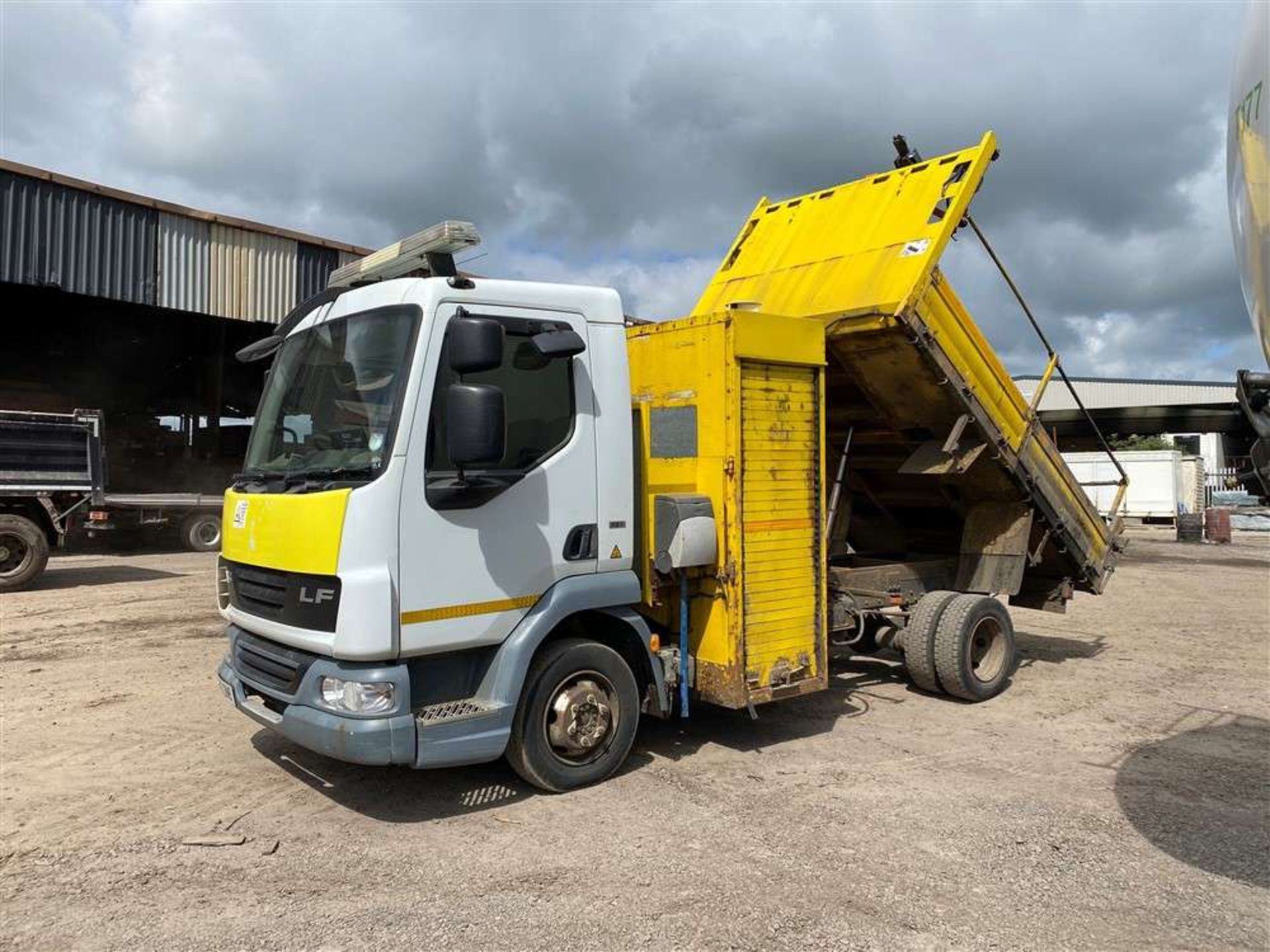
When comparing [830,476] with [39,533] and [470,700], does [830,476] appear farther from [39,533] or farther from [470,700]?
[39,533]

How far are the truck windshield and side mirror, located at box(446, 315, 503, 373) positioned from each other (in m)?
0.26

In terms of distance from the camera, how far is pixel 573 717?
464 centimetres

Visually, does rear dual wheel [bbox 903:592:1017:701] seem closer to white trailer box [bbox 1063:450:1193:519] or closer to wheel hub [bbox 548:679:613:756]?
wheel hub [bbox 548:679:613:756]

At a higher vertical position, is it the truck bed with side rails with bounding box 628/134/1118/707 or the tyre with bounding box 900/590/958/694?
the truck bed with side rails with bounding box 628/134/1118/707

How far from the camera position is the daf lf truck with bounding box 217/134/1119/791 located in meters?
4.04

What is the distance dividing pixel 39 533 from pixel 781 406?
11.6 meters

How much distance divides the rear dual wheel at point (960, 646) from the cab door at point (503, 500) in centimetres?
330

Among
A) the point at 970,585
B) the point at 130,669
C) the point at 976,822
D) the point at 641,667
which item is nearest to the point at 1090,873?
the point at 976,822

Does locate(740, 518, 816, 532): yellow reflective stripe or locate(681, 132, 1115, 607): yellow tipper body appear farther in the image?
locate(681, 132, 1115, 607): yellow tipper body

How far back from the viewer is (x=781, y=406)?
17.3 feet

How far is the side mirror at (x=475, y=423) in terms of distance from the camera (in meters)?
3.89

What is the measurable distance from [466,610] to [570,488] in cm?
83

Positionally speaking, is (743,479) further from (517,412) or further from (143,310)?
(143,310)

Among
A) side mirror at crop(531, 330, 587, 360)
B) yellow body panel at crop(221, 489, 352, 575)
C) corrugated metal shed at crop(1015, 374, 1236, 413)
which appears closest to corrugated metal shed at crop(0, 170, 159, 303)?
yellow body panel at crop(221, 489, 352, 575)
